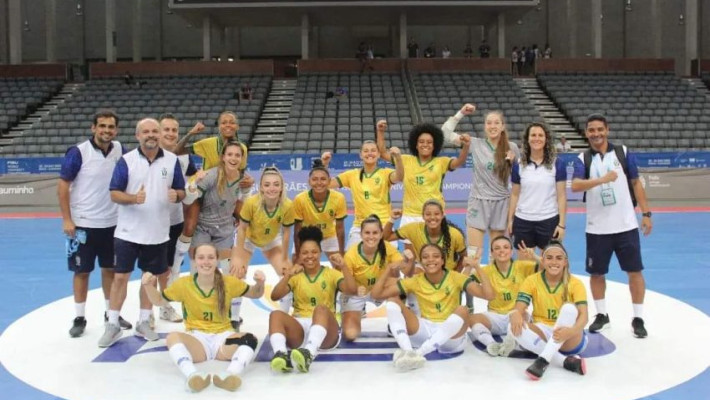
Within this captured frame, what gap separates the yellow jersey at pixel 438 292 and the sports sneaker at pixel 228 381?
Answer: 156 cm

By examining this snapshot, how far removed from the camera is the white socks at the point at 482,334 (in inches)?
201

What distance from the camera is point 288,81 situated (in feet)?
85.3

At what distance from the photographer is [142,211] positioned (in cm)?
541

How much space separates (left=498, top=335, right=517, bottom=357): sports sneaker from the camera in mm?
4953

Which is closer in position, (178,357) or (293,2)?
(178,357)

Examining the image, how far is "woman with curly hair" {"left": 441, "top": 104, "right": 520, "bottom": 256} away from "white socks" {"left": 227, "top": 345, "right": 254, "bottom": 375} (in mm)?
2432

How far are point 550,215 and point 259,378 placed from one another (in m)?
2.93

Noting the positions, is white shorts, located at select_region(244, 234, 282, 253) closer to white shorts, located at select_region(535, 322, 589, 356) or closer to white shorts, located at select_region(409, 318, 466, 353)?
white shorts, located at select_region(409, 318, 466, 353)

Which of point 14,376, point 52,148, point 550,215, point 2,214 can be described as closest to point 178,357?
point 14,376

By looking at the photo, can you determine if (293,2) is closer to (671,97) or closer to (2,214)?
(2,214)

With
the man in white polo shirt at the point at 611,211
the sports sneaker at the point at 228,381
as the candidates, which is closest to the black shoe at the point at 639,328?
the man in white polo shirt at the point at 611,211

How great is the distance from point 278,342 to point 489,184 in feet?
8.59

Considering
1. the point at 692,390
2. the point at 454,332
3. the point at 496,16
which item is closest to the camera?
the point at 692,390

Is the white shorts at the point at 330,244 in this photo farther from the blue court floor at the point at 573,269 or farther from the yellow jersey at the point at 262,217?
the blue court floor at the point at 573,269
